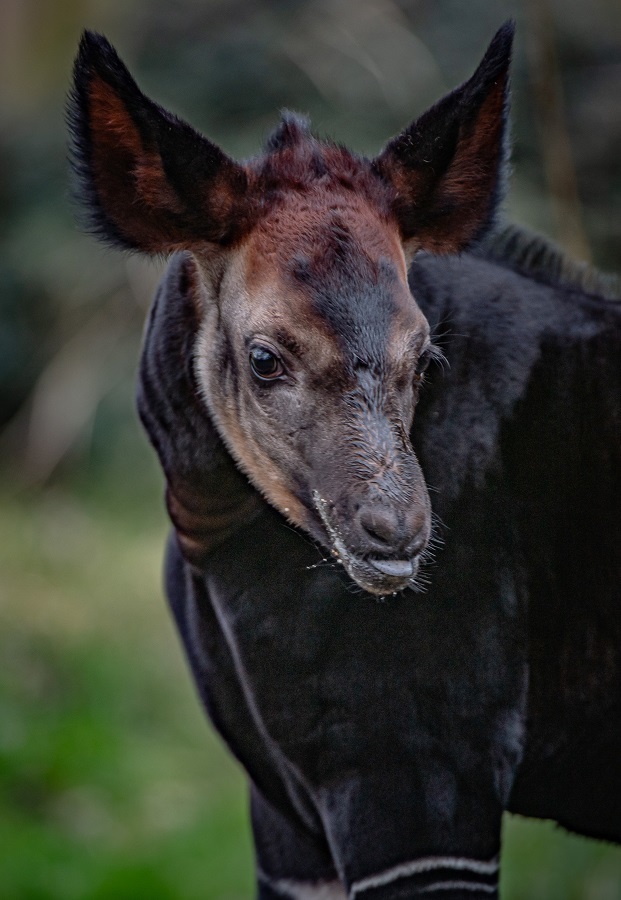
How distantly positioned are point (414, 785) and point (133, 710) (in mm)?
5694

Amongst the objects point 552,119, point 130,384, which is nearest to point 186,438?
point 552,119

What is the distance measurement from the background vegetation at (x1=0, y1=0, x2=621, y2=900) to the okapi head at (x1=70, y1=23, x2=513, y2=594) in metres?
2.34

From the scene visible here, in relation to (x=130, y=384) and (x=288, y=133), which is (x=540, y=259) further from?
(x=130, y=384)

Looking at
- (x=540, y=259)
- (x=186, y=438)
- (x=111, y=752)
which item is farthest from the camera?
(x=111, y=752)

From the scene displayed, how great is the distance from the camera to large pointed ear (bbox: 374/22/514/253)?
8.16ft

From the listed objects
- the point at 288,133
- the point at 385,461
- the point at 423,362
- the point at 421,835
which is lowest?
the point at 421,835

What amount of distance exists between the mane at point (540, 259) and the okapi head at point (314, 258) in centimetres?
34

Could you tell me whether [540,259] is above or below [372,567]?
above

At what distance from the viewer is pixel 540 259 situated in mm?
3049

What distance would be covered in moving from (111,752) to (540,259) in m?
5.15

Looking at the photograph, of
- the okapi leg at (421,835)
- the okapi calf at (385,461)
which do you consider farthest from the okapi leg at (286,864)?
the okapi leg at (421,835)

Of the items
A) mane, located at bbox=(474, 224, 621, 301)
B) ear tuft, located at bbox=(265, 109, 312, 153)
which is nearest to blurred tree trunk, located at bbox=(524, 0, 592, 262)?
mane, located at bbox=(474, 224, 621, 301)

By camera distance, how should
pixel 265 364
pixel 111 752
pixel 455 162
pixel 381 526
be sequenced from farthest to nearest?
pixel 111 752
pixel 455 162
pixel 265 364
pixel 381 526

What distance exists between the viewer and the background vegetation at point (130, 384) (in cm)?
610
